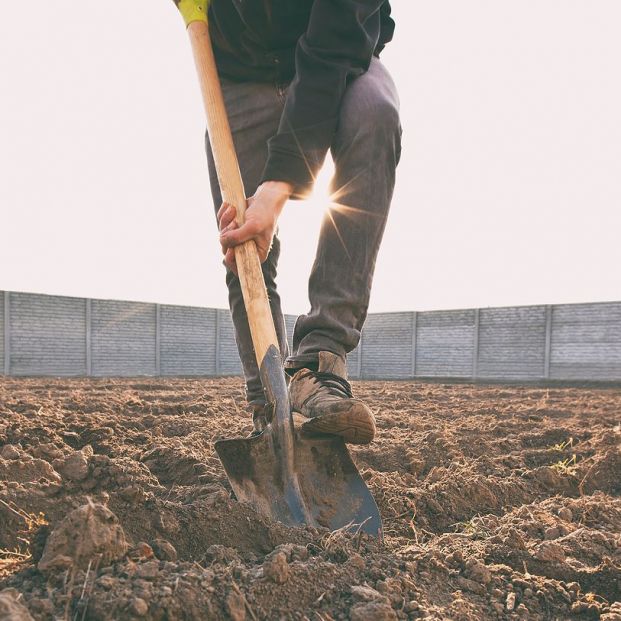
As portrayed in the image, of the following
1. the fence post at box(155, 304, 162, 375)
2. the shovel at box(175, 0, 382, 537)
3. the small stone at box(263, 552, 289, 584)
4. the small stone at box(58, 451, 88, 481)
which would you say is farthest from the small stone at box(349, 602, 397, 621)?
the fence post at box(155, 304, 162, 375)

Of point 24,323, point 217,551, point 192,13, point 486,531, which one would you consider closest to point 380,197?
point 192,13

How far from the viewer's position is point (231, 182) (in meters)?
1.64

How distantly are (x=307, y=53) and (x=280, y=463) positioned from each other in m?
1.20

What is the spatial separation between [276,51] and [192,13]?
311 millimetres

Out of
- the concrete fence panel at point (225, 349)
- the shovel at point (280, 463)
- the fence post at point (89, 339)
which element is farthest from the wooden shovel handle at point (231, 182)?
the concrete fence panel at point (225, 349)

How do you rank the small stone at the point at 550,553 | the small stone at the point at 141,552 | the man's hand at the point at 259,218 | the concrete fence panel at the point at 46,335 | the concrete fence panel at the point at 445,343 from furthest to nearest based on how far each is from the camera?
1. the concrete fence panel at the point at 445,343
2. the concrete fence panel at the point at 46,335
3. the man's hand at the point at 259,218
4. the small stone at the point at 550,553
5. the small stone at the point at 141,552

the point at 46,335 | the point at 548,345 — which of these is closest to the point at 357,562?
the point at 46,335

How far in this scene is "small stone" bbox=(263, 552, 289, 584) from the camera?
3.04 feet

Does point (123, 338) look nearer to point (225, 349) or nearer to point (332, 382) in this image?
point (225, 349)

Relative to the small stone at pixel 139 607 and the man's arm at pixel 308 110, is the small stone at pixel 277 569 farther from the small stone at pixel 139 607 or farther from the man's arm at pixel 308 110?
the man's arm at pixel 308 110

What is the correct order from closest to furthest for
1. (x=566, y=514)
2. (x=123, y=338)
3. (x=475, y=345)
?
1. (x=566, y=514)
2. (x=123, y=338)
3. (x=475, y=345)

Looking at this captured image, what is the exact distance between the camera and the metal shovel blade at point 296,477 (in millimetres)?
1322

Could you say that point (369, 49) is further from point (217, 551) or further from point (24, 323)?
point (24, 323)

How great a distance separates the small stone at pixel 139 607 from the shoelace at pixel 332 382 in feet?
2.63
